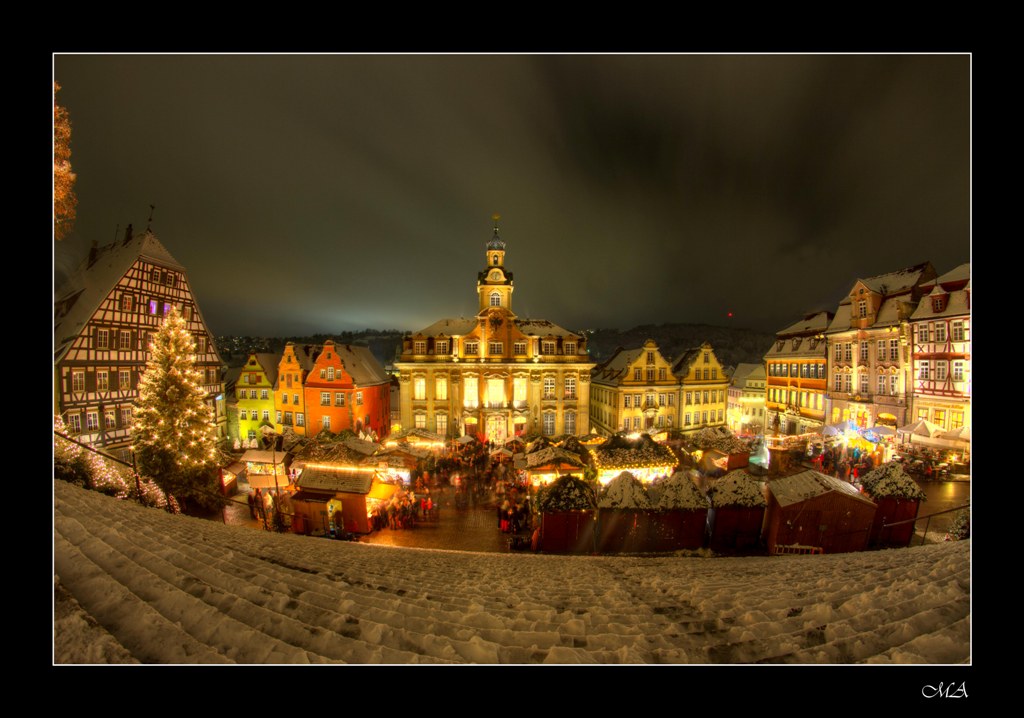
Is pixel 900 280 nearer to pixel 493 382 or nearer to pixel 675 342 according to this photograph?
pixel 493 382

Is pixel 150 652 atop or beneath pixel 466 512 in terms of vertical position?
atop

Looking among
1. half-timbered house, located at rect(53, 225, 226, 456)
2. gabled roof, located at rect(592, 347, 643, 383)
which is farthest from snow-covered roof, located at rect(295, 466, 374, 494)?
gabled roof, located at rect(592, 347, 643, 383)

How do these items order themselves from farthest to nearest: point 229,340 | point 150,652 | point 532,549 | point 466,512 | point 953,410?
point 229,340 < point 953,410 < point 466,512 < point 532,549 < point 150,652

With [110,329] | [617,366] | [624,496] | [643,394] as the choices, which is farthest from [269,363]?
[643,394]

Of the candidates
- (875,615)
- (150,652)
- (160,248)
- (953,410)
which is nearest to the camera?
(150,652)

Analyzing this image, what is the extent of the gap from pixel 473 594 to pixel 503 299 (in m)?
29.6

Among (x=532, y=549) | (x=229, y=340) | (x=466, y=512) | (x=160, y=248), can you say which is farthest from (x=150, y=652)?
(x=229, y=340)

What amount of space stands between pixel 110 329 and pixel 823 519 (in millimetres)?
34659

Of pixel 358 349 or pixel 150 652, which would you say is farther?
pixel 358 349

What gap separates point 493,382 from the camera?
105 feet

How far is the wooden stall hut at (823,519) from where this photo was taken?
1131 centimetres

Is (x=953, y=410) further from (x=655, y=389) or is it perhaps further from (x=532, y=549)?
(x=532, y=549)

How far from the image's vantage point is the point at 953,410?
22.0m

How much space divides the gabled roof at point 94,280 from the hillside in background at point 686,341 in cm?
8278
